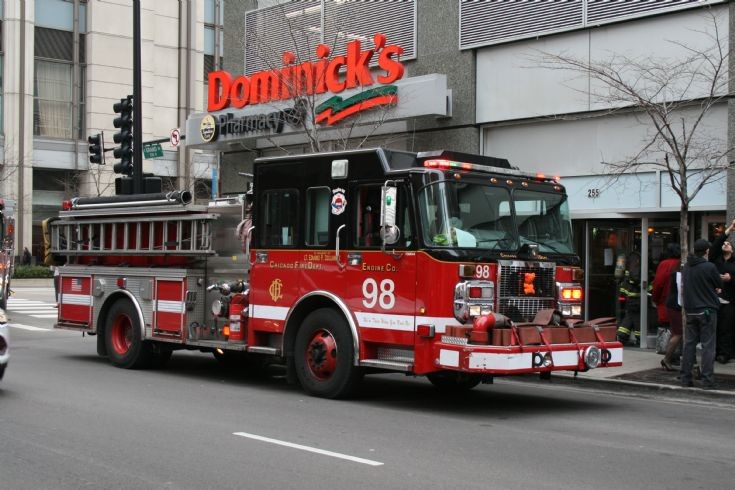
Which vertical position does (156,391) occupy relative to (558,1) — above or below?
below

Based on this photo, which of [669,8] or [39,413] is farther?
[669,8]

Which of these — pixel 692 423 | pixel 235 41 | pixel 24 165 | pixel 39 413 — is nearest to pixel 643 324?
pixel 692 423

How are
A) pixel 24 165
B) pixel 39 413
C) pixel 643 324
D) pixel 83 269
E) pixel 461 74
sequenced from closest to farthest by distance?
1. pixel 39 413
2. pixel 83 269
3. pixel 643 324
4. pixel 461 74
5. pixel 24 165

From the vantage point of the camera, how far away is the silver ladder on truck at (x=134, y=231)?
1276 centimetres

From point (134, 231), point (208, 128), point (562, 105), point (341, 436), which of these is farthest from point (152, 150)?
point (341, 436)

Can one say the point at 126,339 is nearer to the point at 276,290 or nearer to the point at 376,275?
the point at 276,290

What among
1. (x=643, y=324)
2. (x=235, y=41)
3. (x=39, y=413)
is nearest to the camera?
(x=39, y=413)

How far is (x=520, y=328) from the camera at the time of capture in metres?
9.86

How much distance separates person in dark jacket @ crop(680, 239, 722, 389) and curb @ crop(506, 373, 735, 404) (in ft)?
0.73

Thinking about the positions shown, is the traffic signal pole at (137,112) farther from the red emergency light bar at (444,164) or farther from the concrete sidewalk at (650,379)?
the red emergency light bar at (444,164)

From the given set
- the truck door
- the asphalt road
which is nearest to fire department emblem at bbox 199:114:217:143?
the asphalt road

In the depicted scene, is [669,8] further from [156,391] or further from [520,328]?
[156,391]

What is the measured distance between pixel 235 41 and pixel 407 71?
6611 mm

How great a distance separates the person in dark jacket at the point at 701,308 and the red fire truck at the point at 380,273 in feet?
5.64
